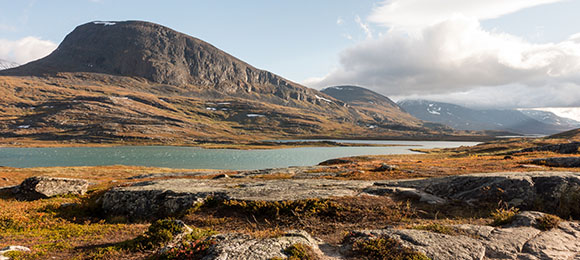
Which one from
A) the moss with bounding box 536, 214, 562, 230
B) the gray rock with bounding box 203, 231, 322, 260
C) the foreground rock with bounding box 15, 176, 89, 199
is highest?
the moss with bounding box 536, 214, 562, 230

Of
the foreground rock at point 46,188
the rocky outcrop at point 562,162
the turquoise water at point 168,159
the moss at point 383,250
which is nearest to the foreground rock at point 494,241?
the moss at point 383,250

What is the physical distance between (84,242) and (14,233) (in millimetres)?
6084

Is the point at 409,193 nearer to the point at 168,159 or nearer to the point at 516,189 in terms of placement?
the point at 516,189

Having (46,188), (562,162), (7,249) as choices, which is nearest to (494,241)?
(7,249)

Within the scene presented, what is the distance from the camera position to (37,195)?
2727 cm

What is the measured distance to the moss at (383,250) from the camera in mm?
9719

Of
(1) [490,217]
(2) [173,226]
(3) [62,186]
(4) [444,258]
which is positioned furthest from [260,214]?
(3) [62,186]

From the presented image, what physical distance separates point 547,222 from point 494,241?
13.0 feet

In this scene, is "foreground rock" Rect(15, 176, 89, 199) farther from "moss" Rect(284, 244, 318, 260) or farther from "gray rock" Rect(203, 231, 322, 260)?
"moss" Rect(284, 244, 318, 260)

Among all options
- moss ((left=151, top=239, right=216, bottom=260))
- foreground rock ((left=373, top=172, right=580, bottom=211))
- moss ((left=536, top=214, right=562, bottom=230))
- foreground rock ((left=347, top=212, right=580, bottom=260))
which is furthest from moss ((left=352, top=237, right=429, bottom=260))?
foreground rock ((left=373, top=172, right=580, bottom=211))

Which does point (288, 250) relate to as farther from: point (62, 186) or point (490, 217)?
point (62, 186)

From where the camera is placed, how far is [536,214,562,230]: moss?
12.5 meters

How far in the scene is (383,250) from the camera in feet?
33.1

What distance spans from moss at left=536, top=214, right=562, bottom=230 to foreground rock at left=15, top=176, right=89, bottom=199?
3977 centimetres
